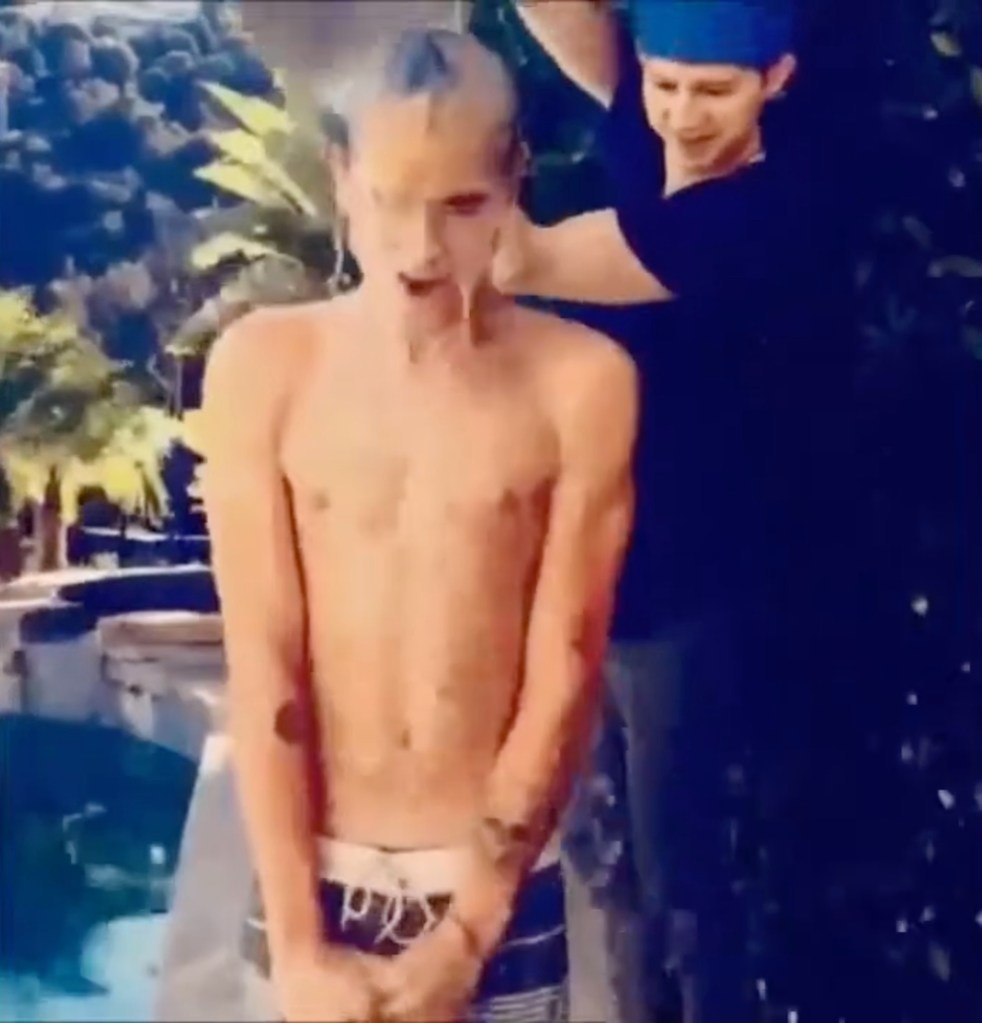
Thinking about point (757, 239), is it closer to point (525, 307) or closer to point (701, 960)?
point (525, 307)

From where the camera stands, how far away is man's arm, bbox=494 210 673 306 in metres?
1.06

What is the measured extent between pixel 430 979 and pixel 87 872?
191mm

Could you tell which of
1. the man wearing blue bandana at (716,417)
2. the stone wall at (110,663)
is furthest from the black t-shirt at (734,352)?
the stone wall at (110,663)

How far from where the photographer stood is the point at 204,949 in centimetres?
105

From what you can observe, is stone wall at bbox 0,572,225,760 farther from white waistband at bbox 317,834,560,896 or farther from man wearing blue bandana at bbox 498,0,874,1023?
man wearing blue bandana at bbox 498,0,874,1023

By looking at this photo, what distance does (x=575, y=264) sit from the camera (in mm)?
1069

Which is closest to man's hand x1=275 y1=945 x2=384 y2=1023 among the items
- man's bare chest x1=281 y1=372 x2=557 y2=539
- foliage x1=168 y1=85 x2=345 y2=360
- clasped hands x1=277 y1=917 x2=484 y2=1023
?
clasped hands x1=277 y1=917 x2=484 y2=1023

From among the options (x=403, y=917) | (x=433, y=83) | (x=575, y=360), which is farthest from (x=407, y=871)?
(x=433, y=83)

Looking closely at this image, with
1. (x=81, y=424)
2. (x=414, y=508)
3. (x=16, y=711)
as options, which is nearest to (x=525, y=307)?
(x=414, y=508)

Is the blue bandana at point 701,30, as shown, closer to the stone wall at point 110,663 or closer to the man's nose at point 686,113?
the man's nose at point 686,113

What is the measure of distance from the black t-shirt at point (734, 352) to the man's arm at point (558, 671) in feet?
0.07

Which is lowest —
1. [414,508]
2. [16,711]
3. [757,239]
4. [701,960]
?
[701,960]

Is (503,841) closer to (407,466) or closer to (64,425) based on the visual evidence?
(407,466)

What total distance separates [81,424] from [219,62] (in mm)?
207
